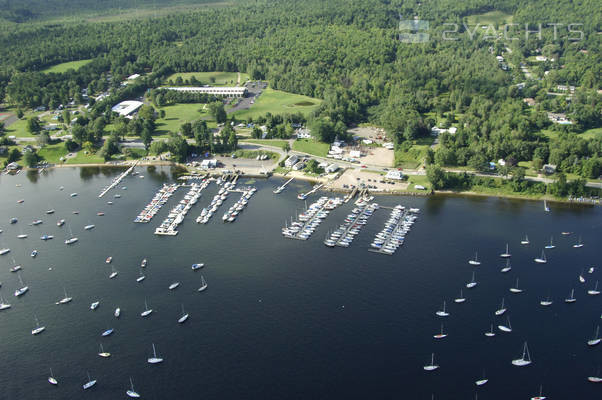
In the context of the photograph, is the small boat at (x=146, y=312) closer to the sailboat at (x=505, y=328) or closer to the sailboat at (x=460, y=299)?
the sailboat at (x=460, y=299)

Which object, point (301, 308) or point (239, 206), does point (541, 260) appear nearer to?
point (301, 308)

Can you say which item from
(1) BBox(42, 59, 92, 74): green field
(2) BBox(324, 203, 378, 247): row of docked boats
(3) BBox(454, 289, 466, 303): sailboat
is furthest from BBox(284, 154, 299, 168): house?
(1) BBox(42, 59, 92, 74): green field

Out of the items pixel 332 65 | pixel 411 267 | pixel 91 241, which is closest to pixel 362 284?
pixel 411 267

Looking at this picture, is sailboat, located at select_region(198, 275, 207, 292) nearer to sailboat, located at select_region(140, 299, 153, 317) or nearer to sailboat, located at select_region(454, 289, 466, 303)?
sailboat, located at select_region(140, 299, 153, 317)

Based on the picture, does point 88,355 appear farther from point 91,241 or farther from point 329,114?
point 329,114

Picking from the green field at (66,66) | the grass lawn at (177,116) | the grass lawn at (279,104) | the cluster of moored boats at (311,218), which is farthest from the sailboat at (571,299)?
the green field at (66,66)

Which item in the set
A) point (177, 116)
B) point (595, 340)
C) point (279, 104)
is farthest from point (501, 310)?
point (177, 116)
